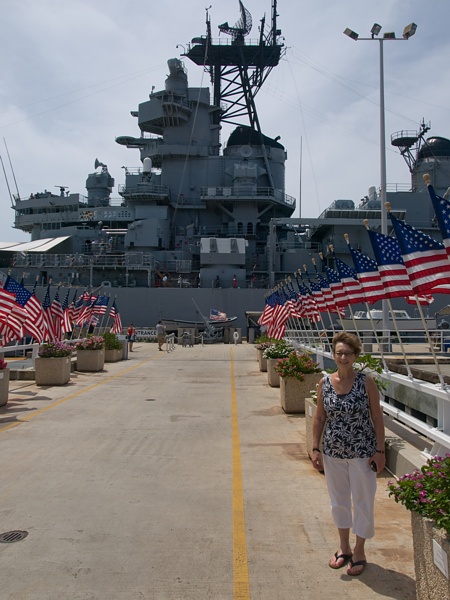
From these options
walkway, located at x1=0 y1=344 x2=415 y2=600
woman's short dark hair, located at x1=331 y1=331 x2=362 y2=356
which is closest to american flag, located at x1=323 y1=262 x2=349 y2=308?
walkway, located at x1=0 y1=344 x2=415 y2=600

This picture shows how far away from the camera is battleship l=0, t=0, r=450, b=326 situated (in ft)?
134

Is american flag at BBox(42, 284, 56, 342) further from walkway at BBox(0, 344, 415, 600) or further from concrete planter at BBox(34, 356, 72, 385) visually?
walkway at BBox(0, 344, 415, 600)

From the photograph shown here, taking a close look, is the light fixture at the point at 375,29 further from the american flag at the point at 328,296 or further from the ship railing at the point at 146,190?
the ship railing at the point at 146,190

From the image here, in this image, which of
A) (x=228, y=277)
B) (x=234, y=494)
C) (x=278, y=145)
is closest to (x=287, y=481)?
(x=234, y=494)

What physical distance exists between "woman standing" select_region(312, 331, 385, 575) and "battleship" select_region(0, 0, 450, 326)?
34543mm

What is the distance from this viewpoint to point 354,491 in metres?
3.64

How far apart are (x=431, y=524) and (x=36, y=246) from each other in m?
44.5

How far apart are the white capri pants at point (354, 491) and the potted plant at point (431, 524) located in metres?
0.52

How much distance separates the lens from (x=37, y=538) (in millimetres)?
4156

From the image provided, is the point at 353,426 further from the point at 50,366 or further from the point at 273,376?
the point at 50,366

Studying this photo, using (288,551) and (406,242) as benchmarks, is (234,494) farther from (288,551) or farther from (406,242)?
(406,242)

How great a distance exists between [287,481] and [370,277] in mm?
4828

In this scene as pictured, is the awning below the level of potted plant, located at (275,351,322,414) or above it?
above

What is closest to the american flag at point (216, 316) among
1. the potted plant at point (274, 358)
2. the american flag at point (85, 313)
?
the american flag at point (85, 313)
